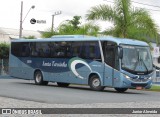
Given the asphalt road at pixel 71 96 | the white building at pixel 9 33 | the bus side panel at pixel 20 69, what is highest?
the white building at pixel 9 33

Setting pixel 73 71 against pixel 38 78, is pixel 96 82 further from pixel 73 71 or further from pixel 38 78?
pixel 38 78

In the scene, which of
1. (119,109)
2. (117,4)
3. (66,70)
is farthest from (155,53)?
(119,109)

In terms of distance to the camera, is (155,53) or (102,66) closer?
(102,66)

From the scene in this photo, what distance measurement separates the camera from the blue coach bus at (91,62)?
25266mm

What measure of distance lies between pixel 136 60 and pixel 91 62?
8.37 feet

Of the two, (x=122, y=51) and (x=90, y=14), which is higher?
(x=90, y=14)

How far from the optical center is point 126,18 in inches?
1358

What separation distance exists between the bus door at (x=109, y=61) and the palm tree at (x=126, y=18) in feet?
30.3

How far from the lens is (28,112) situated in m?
12.5

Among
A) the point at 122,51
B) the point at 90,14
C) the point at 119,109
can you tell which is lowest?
the point at 119,109

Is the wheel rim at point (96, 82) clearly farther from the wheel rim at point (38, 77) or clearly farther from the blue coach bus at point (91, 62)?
the wheel rim at point (38, 77)

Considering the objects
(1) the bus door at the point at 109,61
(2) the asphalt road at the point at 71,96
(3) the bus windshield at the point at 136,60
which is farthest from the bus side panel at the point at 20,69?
(3) the bus windshield at the point at 136,60

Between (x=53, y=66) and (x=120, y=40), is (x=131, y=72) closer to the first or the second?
(x=120, y=40)

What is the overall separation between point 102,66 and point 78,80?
2.21m
